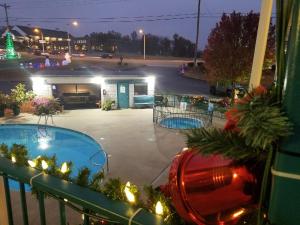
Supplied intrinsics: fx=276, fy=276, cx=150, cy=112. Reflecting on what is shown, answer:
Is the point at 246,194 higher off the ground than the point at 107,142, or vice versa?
the point at 246,194

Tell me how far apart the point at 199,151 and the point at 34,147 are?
51.9 feet

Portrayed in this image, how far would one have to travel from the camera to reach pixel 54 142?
1591 cm

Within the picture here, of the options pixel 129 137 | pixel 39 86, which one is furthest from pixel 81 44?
pixel 129 137

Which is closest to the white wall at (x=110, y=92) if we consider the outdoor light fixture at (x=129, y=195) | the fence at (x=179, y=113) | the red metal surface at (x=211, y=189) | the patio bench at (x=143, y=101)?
the patio bench at (x=143, y=101)

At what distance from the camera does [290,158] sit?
0.81 m

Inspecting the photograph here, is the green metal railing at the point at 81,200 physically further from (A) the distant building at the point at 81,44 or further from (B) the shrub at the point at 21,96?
(A) the distant building at the point at 81,44

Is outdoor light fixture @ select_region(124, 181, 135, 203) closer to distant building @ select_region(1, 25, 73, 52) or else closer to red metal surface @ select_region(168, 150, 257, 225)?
red metal surface @ select_region(168, 150, 257, 225)

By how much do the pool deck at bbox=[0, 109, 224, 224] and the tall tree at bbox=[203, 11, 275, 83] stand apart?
222 inches

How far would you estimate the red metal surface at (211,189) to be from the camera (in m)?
0.99

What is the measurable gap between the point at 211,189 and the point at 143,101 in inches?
864

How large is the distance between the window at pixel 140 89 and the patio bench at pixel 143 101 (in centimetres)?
87

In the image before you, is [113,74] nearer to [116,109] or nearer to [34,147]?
[116,109]

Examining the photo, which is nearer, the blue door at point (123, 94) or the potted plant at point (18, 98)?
the potted plant at point (18, 98)

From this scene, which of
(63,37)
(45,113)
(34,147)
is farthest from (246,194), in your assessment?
(63,37)
